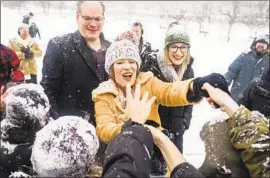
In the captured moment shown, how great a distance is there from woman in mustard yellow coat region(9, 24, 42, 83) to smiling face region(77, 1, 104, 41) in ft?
15.1

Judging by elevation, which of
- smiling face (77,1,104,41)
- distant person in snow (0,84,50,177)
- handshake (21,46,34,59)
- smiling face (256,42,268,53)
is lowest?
handshake (21,46,34,59)

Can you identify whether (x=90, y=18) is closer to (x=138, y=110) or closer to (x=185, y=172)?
(x=138, y=110)

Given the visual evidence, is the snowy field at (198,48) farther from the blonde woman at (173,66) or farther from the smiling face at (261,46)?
the blonde woman at (173,66)

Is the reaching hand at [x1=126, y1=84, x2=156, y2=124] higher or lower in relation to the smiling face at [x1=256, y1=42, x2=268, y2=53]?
higher

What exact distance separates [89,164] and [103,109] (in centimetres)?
96

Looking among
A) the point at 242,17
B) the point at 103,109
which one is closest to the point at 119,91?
the point at 103,109

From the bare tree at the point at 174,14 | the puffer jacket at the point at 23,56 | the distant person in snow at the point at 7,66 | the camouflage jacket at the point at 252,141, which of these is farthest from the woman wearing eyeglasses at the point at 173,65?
the bare tree at the point at 174,14

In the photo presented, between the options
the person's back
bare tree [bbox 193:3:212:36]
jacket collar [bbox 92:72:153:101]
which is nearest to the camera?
the person's back

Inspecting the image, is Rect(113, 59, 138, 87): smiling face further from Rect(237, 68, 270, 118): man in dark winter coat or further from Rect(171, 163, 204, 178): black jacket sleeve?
Rect(237, 68, 270, 118): man in dark winter coat

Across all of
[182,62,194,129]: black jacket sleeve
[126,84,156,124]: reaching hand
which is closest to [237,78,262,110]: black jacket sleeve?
[182,62,194,129]: black jacket sleeve

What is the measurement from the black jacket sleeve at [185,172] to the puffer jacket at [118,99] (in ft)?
2.65

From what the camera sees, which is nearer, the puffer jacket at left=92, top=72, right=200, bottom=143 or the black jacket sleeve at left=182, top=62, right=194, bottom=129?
the puffer jacket at left=92, top=72, right=200, bottom=143

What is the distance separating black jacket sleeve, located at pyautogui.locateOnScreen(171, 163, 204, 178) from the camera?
1.33 meters

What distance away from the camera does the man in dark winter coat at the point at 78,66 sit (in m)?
2.89
